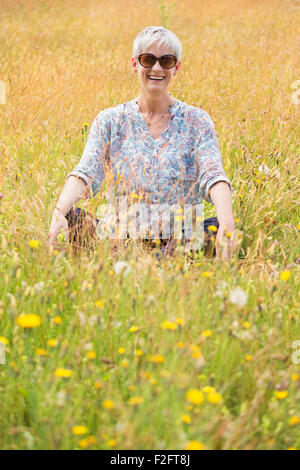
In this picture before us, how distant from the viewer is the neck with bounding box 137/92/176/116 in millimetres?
2834

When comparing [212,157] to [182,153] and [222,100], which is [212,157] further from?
[222,100]

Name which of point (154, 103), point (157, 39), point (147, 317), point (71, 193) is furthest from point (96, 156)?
point (147, 317)

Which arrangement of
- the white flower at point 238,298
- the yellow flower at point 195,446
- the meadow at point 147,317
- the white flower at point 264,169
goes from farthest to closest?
1. the white flower at point 264,169
2. the white flower at point 238,298
3. the meadow at point 147,317
4. the yellow flower at point 195,446

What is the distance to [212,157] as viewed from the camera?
2.72 m

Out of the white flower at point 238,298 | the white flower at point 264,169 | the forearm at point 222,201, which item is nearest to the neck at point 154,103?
the forearm at point 222,201

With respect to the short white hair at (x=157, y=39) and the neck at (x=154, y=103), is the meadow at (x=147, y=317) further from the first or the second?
the short white hair at (x=157, y=39)

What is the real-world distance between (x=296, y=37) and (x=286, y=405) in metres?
5.91

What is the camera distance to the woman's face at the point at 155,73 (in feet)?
8.79

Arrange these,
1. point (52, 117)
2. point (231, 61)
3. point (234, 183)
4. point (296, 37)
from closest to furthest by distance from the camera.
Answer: point (234, 183)
point (52, 117)
point (231, 61)
point (296, 37)

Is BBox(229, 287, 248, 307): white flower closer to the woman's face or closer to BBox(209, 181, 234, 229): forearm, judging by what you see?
BBox(209, 181, 234, 229): forearm

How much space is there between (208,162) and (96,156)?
2.12ft

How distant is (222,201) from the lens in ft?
8.36

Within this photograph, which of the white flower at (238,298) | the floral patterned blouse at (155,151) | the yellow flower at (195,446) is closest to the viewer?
the yellow flower at (195,446)
